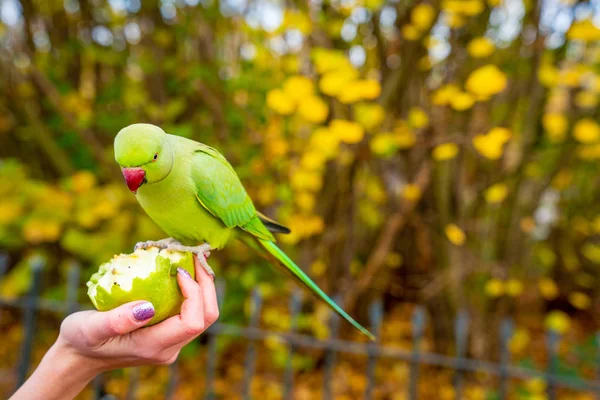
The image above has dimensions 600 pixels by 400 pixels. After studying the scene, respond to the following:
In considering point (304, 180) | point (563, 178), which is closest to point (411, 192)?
point (304, 180)

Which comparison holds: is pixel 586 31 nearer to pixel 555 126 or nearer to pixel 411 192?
pixel 555 126

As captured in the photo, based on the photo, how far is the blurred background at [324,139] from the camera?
9.52ft

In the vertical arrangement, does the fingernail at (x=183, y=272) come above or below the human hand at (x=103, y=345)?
above

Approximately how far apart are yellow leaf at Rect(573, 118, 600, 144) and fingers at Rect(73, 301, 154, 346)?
279cm

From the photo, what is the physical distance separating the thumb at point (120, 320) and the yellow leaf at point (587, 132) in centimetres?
279

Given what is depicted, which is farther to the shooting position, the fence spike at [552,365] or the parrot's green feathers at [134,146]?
the fence spike at [552,365]

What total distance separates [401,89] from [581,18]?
3.58 feet

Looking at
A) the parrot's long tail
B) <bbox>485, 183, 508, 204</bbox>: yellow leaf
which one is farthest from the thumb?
<bbox>485, 183, 508, 204</bbox>: yellow leaf

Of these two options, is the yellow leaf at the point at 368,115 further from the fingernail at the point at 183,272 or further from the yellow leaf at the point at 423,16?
the fingernail at the point at 183,272

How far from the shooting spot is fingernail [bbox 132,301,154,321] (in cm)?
102

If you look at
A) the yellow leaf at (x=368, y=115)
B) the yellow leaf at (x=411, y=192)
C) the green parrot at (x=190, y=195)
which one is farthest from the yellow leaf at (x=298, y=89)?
the green parrot at (x=190, y=195)

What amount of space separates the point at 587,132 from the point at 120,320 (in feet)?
9.37

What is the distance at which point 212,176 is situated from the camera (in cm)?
117

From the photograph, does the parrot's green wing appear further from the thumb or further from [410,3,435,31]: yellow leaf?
[410,3,435,31]: yellow leaf
